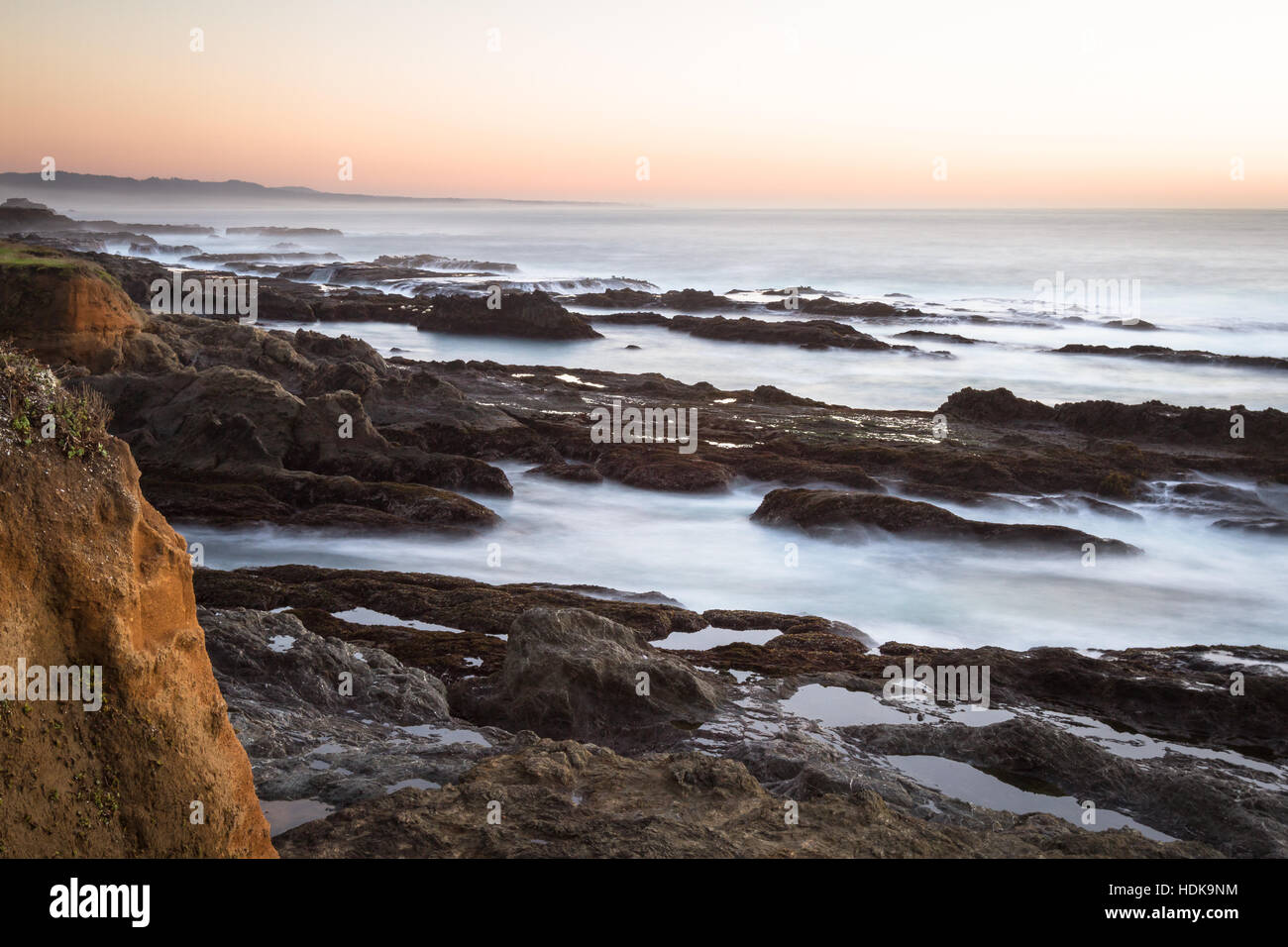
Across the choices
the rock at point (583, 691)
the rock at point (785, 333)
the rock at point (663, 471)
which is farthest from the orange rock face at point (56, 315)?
the rock at point (785, 333)

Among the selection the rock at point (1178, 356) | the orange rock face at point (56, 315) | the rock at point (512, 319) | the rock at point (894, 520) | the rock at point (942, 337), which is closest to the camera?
the rock at point (894, 520)

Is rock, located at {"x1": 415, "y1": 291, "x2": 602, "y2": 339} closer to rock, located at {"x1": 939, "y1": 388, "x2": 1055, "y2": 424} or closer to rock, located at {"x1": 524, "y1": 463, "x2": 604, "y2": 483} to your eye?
rock, located at {"x1": 939, "y1": 388, "x2": 1055, "y2": 424}

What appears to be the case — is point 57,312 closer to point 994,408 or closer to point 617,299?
point 994,408

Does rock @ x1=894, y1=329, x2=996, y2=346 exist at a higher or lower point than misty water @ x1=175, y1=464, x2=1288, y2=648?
higher

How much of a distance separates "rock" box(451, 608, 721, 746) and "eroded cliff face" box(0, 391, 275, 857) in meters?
4.03

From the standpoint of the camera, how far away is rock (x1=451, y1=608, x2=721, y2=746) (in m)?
9.58

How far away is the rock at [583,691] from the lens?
Result: 9.58 m

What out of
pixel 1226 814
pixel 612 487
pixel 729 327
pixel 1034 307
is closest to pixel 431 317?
pixel 729 327

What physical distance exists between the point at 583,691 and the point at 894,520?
10.4 metres

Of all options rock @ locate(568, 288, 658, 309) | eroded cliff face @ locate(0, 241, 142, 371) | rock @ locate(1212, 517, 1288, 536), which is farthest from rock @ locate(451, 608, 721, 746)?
rock @ locate(568, 288, 658, 309)

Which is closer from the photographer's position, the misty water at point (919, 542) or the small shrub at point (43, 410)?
the small shrub at point (43, 410)

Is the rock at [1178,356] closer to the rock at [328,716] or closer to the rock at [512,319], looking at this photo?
the rock at [512,319]

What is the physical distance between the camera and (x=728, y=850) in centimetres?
610

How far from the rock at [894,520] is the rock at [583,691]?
9.01 meters
